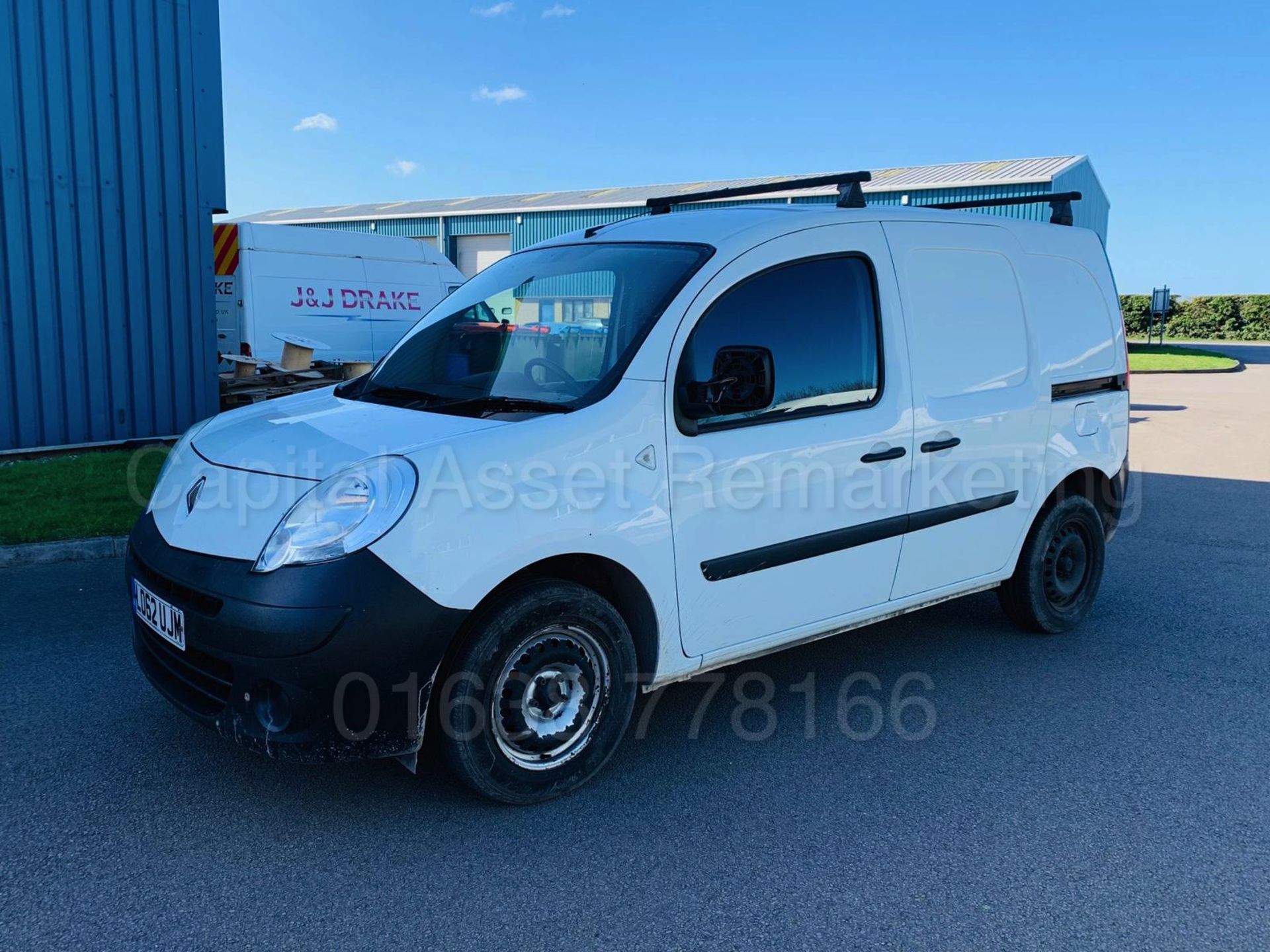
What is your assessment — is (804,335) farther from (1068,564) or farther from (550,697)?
(1068,564)

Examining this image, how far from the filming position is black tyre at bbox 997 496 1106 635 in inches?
191

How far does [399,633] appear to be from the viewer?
2812 mm

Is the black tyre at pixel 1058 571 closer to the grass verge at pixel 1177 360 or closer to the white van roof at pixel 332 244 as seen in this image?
the white van roof at pixel 332 244

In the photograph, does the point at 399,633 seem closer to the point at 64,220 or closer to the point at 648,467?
the point at 648,467

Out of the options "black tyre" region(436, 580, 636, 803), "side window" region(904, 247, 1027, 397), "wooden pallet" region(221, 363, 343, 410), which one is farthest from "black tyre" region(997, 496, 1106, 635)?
"wooden pallet" region(221, 363, 343, 410)

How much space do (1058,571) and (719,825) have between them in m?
2.77

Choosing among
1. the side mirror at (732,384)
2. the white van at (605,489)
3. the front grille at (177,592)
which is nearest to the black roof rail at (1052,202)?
the white van at (605,489)

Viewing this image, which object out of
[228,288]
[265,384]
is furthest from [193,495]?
[228,288]

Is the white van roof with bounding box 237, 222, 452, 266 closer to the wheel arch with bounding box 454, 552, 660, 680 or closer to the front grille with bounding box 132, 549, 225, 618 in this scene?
the front grille with bounding box 132, 549, 225, 618

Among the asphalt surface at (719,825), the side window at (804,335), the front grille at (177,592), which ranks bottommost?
the asphalt surface at (719,825)

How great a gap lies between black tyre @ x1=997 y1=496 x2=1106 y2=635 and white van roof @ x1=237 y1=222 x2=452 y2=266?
9.76 metres

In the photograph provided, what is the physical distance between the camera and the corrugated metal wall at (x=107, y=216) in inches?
347

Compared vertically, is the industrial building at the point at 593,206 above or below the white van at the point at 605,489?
above

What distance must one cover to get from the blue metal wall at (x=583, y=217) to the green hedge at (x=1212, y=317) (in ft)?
48.1
